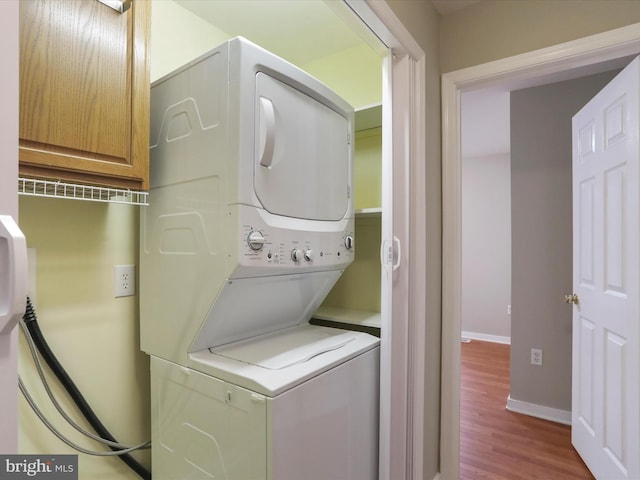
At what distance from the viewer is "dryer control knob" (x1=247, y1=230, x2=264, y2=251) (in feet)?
3.65

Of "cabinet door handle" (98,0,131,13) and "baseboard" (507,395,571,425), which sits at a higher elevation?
"cabinet door handle" (98,0,131,13)

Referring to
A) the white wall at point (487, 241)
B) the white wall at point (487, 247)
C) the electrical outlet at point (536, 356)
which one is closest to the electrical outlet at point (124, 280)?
the electrical outlet at point (536, 356)

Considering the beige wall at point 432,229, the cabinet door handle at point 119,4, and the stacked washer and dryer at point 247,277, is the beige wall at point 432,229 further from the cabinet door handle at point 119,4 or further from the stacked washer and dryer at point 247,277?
the cabinet door handle at point 119,4

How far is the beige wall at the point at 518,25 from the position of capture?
4.83 feet

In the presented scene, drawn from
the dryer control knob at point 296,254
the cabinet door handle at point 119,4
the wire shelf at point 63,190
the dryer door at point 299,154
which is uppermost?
the cabinet door handle at point 119,4

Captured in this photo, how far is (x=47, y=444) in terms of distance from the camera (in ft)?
4.12

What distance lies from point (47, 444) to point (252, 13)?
6.84ft

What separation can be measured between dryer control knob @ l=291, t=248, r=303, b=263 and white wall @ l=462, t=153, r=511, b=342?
432cm

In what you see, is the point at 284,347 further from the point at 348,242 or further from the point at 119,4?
the point at 119,4

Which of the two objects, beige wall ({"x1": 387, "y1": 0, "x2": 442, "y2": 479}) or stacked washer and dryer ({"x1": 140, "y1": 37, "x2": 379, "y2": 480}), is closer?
stacked washer and dryer ({"x1": 140, "y1": 37, "x2": 379, "y2": 480})

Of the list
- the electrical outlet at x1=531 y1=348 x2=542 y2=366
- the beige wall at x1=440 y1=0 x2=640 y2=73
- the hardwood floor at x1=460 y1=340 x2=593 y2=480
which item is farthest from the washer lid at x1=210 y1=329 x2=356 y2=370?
the electrical outlet at x1=531 y1=348 x2=542 y2=366

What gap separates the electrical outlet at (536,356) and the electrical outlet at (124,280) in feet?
9.45

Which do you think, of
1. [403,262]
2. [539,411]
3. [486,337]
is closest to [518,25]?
[403,262]

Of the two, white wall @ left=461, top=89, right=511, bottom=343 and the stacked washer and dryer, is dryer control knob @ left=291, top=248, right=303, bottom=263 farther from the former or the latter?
white wall @ left=461, top=89, right=511, bottom=343
